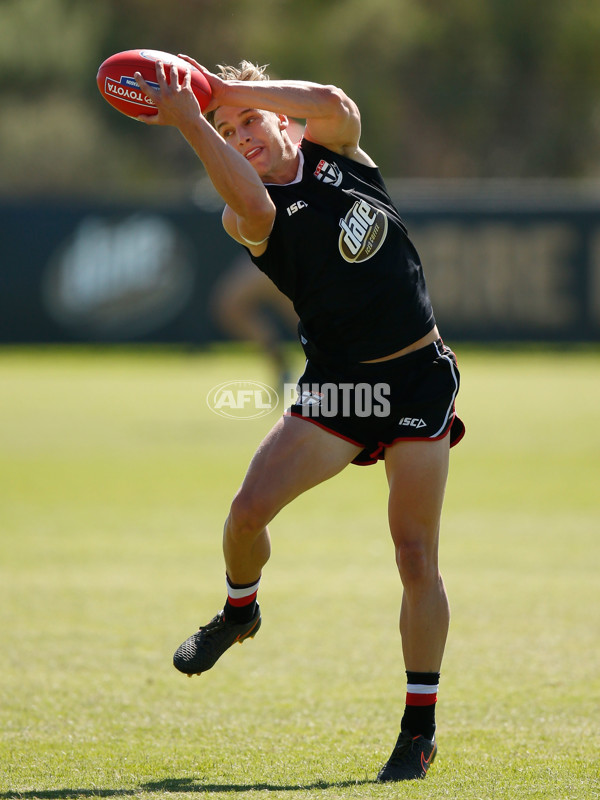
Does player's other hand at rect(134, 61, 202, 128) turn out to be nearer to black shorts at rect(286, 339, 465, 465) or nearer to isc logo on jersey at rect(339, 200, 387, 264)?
isc logo on jersey at rect(339, 200, 387, 264)

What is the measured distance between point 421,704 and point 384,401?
3.51 ft

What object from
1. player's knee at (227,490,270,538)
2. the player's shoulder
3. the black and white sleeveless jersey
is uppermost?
the player's shoulder

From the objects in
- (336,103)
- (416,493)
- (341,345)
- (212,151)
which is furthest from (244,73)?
(416,493)

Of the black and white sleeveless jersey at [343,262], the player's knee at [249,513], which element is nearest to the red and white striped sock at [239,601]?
the player's knee at [249,513]

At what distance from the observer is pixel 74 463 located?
11.8 meters

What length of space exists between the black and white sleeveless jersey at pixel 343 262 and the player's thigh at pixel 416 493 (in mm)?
385

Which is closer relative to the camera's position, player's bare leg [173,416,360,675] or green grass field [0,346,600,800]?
green grass field [0,346,600,800]

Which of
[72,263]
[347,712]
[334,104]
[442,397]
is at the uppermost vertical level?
[334,104]

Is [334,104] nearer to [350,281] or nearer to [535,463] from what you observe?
[350,281]

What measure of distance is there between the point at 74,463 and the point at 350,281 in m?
7.94

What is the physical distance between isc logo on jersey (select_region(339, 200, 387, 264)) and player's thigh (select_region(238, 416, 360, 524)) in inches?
24.8

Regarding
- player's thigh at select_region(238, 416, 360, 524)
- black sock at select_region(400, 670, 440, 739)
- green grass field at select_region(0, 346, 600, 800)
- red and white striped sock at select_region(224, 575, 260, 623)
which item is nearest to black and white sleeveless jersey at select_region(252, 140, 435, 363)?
player's thigh at select_region(238, 416, 360, 524)

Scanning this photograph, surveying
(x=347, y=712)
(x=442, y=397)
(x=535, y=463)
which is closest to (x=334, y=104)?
(x=442, y=397)

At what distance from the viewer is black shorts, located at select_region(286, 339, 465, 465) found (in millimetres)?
4309
